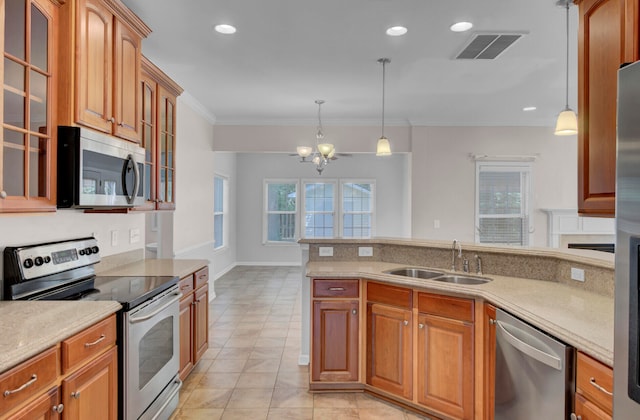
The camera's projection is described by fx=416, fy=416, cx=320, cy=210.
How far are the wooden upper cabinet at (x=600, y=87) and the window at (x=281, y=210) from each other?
7.80 m

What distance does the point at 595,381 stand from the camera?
1.56 metres

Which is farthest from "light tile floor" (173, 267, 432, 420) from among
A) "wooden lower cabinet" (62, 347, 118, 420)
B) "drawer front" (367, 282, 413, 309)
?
"wooden lower cabinet" (62, 347, 118, 420)

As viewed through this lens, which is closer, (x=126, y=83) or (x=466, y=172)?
(x=126, y=83)

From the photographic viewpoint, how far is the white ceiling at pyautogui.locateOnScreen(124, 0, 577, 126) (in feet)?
9.27

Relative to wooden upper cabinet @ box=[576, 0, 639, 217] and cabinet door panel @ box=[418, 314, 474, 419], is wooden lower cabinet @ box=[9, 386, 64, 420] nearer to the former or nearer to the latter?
cabinet door panel @ box=[418, 314, 474, 419]

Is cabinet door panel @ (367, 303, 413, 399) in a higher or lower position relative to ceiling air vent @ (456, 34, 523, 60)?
lower

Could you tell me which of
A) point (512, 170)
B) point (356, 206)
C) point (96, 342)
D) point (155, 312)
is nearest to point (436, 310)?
point (155, 312)

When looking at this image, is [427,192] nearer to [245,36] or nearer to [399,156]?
[399,156]

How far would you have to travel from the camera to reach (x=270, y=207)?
Answer: 946 cm

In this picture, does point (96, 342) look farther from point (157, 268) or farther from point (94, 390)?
point (157, 268)

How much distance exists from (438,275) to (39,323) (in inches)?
98.7

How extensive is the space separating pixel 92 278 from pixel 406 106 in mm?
4312

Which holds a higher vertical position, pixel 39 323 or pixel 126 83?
pixel 126 83

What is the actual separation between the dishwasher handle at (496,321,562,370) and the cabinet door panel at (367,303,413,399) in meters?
0.73
